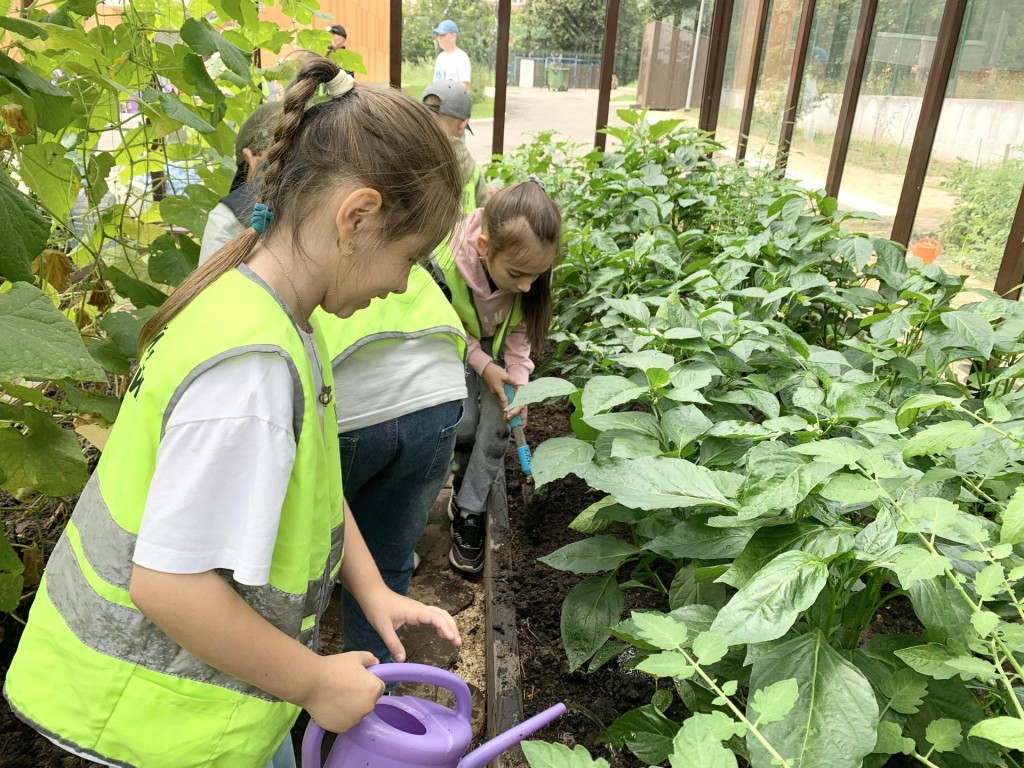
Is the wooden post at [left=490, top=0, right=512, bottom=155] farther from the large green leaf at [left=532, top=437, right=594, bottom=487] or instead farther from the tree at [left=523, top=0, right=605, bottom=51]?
the large green leaf at [left=532, top=437, right=594, bottom=487]

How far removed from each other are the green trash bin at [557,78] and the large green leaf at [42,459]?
5.11m

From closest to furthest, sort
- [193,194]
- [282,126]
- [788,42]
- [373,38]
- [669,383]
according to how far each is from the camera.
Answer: [282,126] < [669,383] < [193,194] < [373,38] < [788,42]

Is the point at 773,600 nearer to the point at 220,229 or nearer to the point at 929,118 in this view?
the point at 220,229

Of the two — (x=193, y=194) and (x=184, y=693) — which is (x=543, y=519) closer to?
(x=193, y=194)

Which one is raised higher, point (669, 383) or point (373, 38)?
point (373, 38)

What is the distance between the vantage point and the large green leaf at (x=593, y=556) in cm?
151

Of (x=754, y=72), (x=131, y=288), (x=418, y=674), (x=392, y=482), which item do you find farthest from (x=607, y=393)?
(x=754, y=72)

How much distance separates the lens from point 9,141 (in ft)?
5.59

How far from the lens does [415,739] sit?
99 centimetres

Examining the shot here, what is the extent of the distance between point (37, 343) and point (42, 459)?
535mm

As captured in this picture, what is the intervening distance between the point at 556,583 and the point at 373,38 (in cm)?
422

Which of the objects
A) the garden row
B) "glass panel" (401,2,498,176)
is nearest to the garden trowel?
the garden row

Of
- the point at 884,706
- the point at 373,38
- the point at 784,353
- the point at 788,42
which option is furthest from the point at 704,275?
the point at 788,42

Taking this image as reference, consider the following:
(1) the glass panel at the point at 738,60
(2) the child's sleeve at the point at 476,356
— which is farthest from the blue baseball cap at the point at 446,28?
(2) the child's sleeve at the point at 476,356
